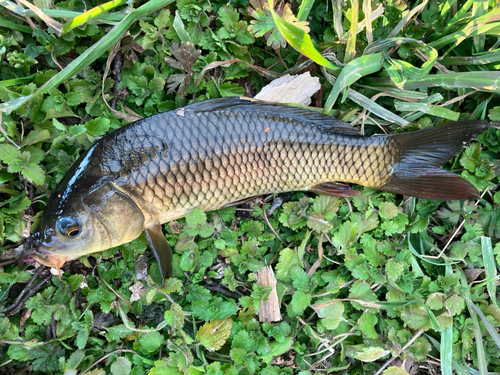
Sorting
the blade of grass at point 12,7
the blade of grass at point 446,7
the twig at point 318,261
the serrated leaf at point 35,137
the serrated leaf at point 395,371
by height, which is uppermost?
the blade of grass at point 12,7

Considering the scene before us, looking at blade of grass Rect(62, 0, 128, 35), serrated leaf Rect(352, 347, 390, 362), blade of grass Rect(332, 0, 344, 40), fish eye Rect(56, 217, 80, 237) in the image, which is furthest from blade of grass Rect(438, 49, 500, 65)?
fish eye Rect(56, 217, 80, 237)

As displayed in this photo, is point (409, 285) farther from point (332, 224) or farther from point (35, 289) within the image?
point (35, 289)

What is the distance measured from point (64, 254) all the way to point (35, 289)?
0.53 metres

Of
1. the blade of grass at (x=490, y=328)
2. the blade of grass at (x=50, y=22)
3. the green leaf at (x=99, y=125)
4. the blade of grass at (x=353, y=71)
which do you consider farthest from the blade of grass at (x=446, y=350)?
the blade of grass at (x=50, y=22)

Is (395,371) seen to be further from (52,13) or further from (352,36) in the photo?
(52,13)

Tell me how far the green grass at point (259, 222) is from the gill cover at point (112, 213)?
29cm

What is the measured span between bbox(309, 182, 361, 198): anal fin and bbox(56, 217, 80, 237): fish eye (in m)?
1.56

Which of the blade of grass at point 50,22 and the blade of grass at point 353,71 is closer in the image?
the blade of grass at point 50,22

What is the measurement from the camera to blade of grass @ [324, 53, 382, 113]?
2.20 metres

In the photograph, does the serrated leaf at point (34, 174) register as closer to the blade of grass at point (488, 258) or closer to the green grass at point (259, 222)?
the green grass at point (259, 222)

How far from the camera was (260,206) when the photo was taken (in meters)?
2.48

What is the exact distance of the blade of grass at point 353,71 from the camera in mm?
2201

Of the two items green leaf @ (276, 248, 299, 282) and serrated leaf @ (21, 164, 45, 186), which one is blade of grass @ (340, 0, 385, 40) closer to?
green leaf @ (276, 248, 299, 282)

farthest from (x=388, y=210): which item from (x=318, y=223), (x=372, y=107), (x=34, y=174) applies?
(x=34, y=174)
